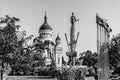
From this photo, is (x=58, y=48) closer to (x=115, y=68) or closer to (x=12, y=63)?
(x=115, y=68)

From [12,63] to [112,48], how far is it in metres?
18.3

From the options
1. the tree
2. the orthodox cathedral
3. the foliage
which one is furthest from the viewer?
the orthodox cathedral

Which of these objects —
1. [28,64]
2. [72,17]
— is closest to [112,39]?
[72,17]

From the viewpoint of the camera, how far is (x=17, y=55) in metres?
20.5

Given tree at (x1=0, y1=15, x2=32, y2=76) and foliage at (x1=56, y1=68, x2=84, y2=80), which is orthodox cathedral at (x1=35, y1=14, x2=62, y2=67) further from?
foliage at (x1=56, y1=68, x2=84, y2=80)

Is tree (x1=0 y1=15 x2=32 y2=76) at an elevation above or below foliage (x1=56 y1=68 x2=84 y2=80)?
above

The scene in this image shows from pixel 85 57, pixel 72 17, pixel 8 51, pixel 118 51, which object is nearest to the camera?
pixel 8 51

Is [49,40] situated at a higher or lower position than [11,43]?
higher

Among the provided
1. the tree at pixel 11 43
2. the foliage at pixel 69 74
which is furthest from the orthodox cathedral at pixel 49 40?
the foliage at pixel 69 74

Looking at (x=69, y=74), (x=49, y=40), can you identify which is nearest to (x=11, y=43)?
(x=69, y=74)

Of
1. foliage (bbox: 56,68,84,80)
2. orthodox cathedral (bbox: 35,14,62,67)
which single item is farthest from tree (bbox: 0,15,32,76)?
orthodox cathedral (bbox: 35,14,62,67)

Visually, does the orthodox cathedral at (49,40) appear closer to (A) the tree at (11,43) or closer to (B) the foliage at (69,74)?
(A) the tree at (11,43)

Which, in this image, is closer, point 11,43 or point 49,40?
point 11,43

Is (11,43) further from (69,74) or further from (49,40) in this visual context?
(49,40)
